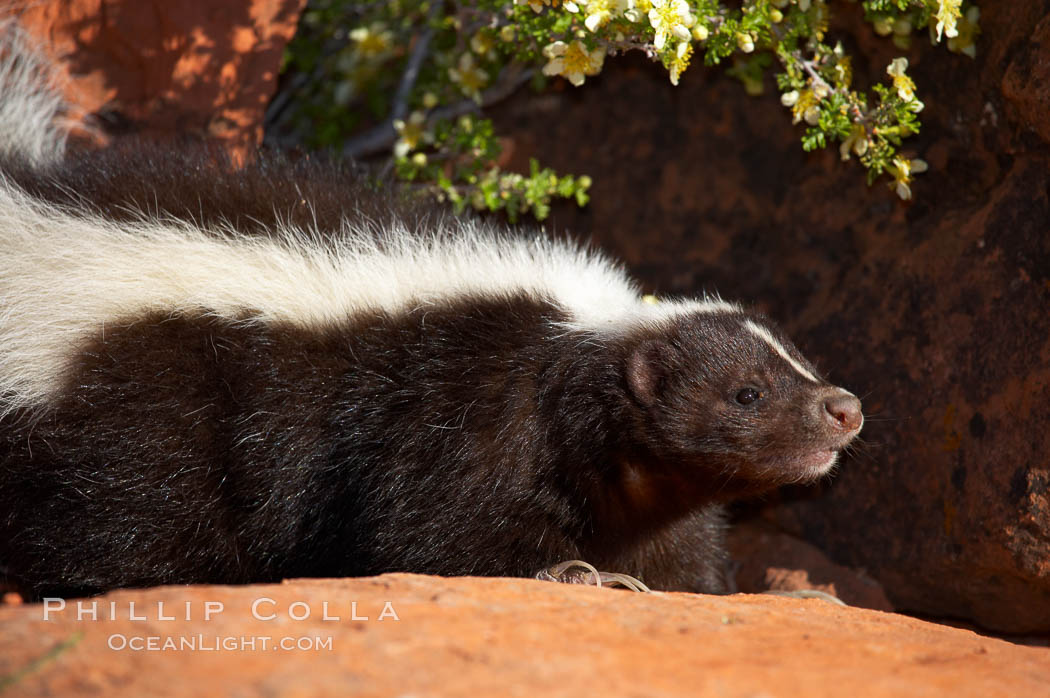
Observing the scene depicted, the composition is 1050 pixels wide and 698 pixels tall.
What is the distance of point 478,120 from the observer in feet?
20.8

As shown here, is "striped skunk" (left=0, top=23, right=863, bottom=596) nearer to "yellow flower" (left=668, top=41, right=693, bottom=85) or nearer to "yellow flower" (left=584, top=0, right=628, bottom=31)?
"yellow flower" (left=668, top=41, right=693, bottom=85)

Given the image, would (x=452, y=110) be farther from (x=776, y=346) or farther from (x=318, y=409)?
(x=776, y=346)

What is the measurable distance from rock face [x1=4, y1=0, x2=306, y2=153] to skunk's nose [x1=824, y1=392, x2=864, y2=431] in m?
3.76

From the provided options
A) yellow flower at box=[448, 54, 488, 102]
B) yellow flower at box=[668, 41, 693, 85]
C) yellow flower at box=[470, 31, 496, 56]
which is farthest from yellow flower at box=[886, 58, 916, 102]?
yellow flower at box=[448, 54, 488, 102]

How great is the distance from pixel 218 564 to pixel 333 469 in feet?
2.08

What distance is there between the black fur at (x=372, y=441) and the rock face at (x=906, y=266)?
1.08m

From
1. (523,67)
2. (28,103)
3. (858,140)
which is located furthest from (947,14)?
(28,103)

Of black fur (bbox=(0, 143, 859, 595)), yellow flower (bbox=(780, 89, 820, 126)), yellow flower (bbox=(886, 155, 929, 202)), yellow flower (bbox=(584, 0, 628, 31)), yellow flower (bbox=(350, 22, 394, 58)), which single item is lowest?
black fur (bbox=(0, 143, 859, 595))

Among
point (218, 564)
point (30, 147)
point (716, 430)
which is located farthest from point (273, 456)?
point (30, 147)

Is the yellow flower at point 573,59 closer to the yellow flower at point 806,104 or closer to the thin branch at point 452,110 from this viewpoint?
the yellow flower at point 806,104

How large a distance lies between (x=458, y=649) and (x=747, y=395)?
1.95 meters

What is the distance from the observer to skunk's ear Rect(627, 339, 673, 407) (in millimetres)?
4043

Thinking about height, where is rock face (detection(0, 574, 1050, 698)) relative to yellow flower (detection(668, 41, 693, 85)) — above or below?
below

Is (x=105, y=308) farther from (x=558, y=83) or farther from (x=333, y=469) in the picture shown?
(x=558, y=83)
